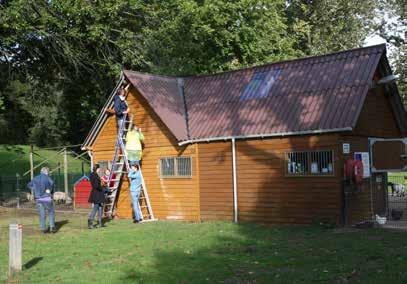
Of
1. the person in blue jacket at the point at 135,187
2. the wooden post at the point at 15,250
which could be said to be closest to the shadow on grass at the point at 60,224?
the person in blue jacket at the point at 135,187

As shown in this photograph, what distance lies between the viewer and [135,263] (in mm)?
11398

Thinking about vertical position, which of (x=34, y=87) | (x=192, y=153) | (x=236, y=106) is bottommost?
(x=192, y=153)

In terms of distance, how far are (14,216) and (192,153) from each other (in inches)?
337

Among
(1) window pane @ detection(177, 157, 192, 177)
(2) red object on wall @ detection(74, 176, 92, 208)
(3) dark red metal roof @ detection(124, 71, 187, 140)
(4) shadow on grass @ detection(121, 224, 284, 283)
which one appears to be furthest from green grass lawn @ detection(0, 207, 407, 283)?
(2) red object on wall @ detection(74, 176, 92, 208)

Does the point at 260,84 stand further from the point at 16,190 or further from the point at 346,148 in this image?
the point at 16,190

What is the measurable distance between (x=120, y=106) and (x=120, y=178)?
2.70m

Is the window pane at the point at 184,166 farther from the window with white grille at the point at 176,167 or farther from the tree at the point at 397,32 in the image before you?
the tree at the point at 397,32

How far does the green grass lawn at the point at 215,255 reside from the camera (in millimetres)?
9844

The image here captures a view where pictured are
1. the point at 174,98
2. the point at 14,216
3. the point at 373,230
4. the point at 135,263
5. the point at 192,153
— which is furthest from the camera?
the point at 14,216

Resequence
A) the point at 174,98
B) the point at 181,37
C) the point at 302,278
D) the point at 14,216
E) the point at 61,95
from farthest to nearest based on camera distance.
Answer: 1. the point at 61,95
2. the point at 181,37
3. the point at 14,216
4. the point at 174,98
5. the point at 302,278

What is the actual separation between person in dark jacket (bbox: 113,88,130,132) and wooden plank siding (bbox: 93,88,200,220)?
0.34 metres

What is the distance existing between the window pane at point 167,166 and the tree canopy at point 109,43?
7.28 metres

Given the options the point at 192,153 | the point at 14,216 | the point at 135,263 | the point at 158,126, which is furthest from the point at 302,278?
the point at 14,216

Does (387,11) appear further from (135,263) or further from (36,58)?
(135,263)
